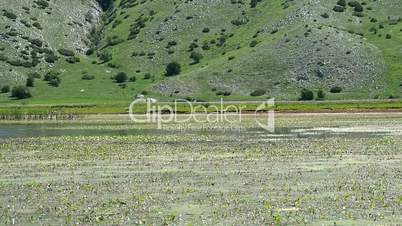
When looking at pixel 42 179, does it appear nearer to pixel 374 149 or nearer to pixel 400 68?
pixel 374 149

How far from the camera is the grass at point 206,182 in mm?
28312

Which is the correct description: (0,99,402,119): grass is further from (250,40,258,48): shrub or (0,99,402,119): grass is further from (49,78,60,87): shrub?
(250,40,258,48): shrub

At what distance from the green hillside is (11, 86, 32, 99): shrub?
1.30 meters

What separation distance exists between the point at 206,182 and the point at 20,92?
127 m

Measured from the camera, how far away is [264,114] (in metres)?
115

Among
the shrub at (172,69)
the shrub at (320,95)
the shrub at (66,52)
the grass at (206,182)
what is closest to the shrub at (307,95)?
the shrub at (320,95)

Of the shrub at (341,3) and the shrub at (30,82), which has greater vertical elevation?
the shrub at (341,3)

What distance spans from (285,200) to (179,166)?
44.7 feet

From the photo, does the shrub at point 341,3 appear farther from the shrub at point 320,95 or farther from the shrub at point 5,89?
the shrub at point 5,89

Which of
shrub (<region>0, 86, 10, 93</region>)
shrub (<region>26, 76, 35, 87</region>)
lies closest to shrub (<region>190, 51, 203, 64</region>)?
shrub (<region>26, 76, 35, 87</region>)

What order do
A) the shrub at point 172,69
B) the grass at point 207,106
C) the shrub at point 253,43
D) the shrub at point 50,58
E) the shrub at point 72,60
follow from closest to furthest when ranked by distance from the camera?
the grass at point 207,106 < the shrub at point 253,43 < the shrub at point 172,69 < the shrub at point 50,58 < the shrub at point 72,60

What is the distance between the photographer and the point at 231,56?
16300 centimetres

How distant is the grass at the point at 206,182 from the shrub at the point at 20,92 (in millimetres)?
98444

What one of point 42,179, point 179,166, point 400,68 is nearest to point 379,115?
point 400,68
